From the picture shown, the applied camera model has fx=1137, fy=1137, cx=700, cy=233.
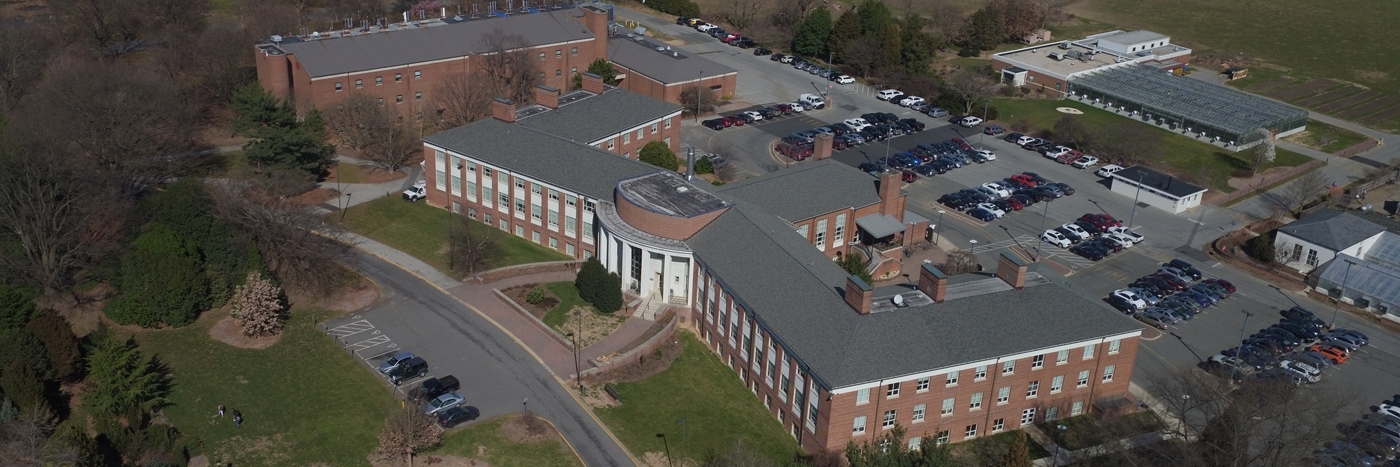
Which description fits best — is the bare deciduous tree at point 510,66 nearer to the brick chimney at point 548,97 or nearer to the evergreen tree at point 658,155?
the brick chimney at point 548,97

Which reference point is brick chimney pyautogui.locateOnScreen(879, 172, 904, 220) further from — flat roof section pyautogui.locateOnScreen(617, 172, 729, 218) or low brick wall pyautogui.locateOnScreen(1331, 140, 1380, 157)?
low brick wall pyautogui.locateOnScreen(1331, 140, 1380, 157)

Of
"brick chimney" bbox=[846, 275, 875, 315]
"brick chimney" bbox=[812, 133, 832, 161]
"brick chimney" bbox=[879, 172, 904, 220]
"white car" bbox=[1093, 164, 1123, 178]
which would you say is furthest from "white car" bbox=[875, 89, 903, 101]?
"brick chimney" bbox=[846, 275, 875, 315]

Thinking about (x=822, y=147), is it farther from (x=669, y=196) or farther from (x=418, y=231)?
(x=418, y=231)

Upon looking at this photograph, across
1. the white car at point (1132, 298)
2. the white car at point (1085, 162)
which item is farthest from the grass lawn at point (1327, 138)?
the white car at point (1132, 298)

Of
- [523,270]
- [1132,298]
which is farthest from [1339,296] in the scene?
[523,270]

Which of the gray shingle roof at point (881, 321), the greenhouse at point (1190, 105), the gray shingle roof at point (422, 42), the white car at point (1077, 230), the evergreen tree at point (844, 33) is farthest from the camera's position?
the evergreen tree at point (844, 33)

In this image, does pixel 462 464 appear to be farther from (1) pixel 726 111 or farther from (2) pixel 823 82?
(2) pixel 823 82

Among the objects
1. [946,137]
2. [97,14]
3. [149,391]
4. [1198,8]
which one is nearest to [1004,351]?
[149,391]
